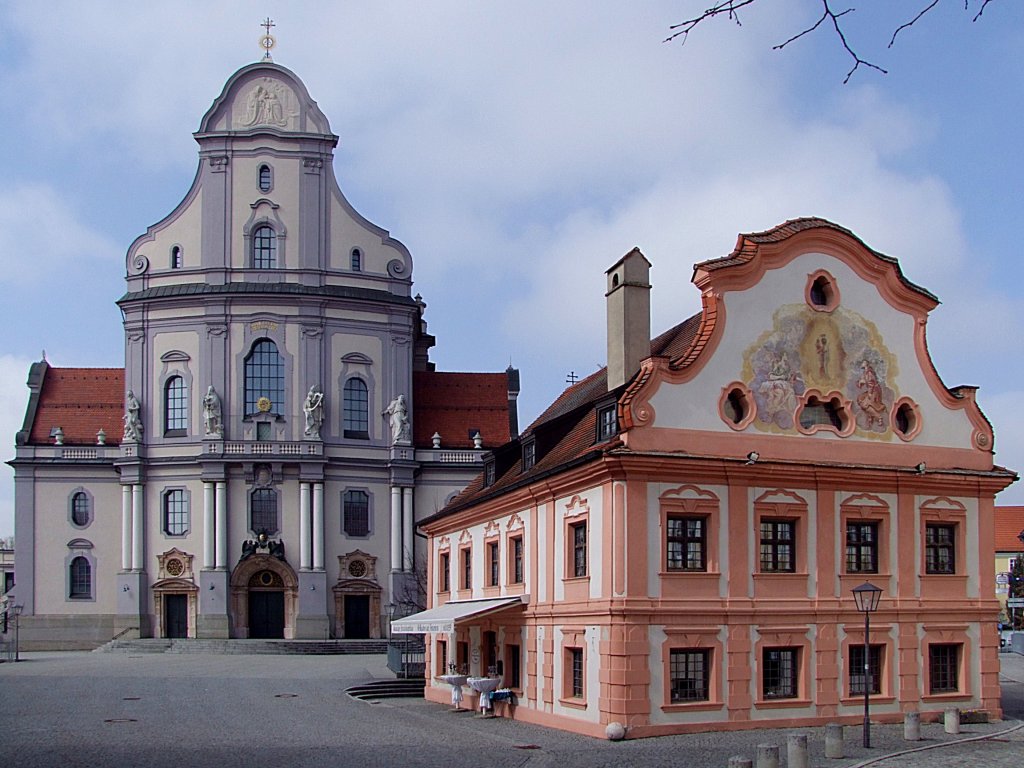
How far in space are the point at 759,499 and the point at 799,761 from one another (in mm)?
8999

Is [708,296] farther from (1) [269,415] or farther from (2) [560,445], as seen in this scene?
(1) [269,415]

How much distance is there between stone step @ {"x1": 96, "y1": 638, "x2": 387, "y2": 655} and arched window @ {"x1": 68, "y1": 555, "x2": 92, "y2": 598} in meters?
5.11

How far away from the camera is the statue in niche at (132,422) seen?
69.4 metres

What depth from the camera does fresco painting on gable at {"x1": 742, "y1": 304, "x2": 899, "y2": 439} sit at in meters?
30.7

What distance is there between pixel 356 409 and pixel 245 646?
13746 mm

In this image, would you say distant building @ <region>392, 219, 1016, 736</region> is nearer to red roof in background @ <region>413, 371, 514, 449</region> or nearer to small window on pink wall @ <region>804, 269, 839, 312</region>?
small window on pink wall @ <region>804, 269, 839, 312</region>

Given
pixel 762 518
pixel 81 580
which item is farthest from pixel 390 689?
pixel 81 580

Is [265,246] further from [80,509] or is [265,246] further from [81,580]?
[81,580]

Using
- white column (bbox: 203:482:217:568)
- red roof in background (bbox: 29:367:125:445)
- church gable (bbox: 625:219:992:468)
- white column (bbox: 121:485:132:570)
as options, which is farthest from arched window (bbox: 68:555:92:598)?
church gable (bbox: 625:219:992:468)

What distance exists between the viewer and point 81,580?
70562 mm

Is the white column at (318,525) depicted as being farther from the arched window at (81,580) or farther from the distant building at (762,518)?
the distant building at (762,518)

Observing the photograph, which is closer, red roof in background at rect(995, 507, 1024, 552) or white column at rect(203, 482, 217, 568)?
white column at rect(203, 482, 217, 568)

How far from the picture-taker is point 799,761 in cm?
2177

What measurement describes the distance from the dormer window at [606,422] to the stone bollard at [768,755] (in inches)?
391
